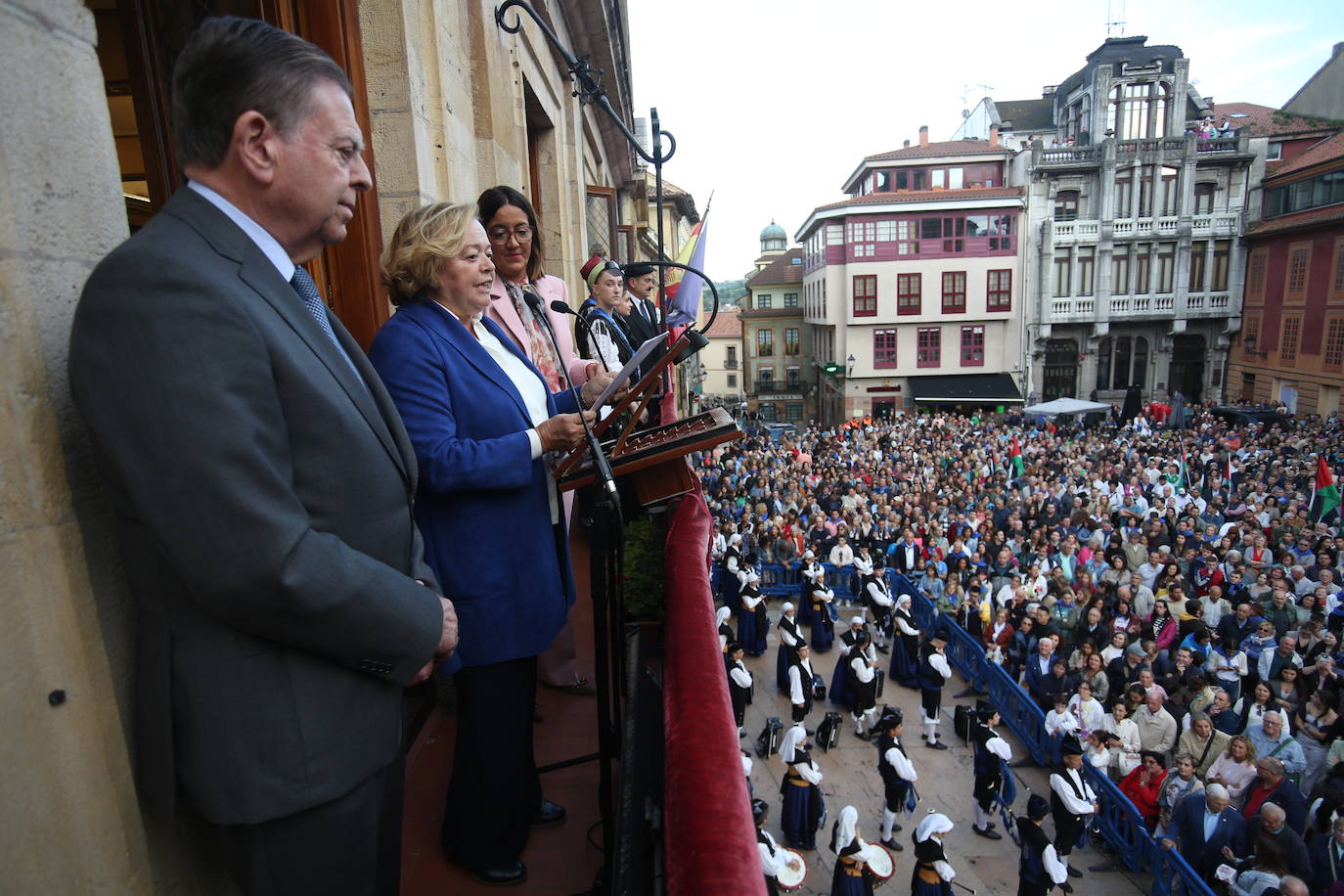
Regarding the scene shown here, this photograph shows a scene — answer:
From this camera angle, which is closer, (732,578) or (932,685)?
(932,685)

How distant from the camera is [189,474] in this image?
116 centimetres

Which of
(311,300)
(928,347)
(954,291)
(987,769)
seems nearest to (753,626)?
(987,769)

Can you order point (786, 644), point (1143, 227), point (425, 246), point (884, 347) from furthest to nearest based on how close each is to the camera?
point (884, 347)
point (1143, 227)
point (786, 644)
point (425, 246)

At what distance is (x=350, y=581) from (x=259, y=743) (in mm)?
325

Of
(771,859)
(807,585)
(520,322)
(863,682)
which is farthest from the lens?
(807,585)

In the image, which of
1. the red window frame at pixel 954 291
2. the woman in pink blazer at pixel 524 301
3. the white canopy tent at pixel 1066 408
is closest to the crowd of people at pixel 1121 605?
the woman in pink blazer at pixel 524 301

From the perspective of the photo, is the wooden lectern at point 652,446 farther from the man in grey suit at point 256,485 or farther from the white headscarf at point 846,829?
the white headscarf at point 846,829

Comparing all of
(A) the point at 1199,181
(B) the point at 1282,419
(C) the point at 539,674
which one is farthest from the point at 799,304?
(C) the point at 539,674

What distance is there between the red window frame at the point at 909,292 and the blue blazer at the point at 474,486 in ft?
121

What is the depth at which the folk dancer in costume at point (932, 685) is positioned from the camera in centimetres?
1050

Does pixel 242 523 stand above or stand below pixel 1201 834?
above

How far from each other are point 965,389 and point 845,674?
28407 mm

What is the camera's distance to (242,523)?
3.87ft

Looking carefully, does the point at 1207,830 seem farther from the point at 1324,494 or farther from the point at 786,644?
the point at 1324,494
